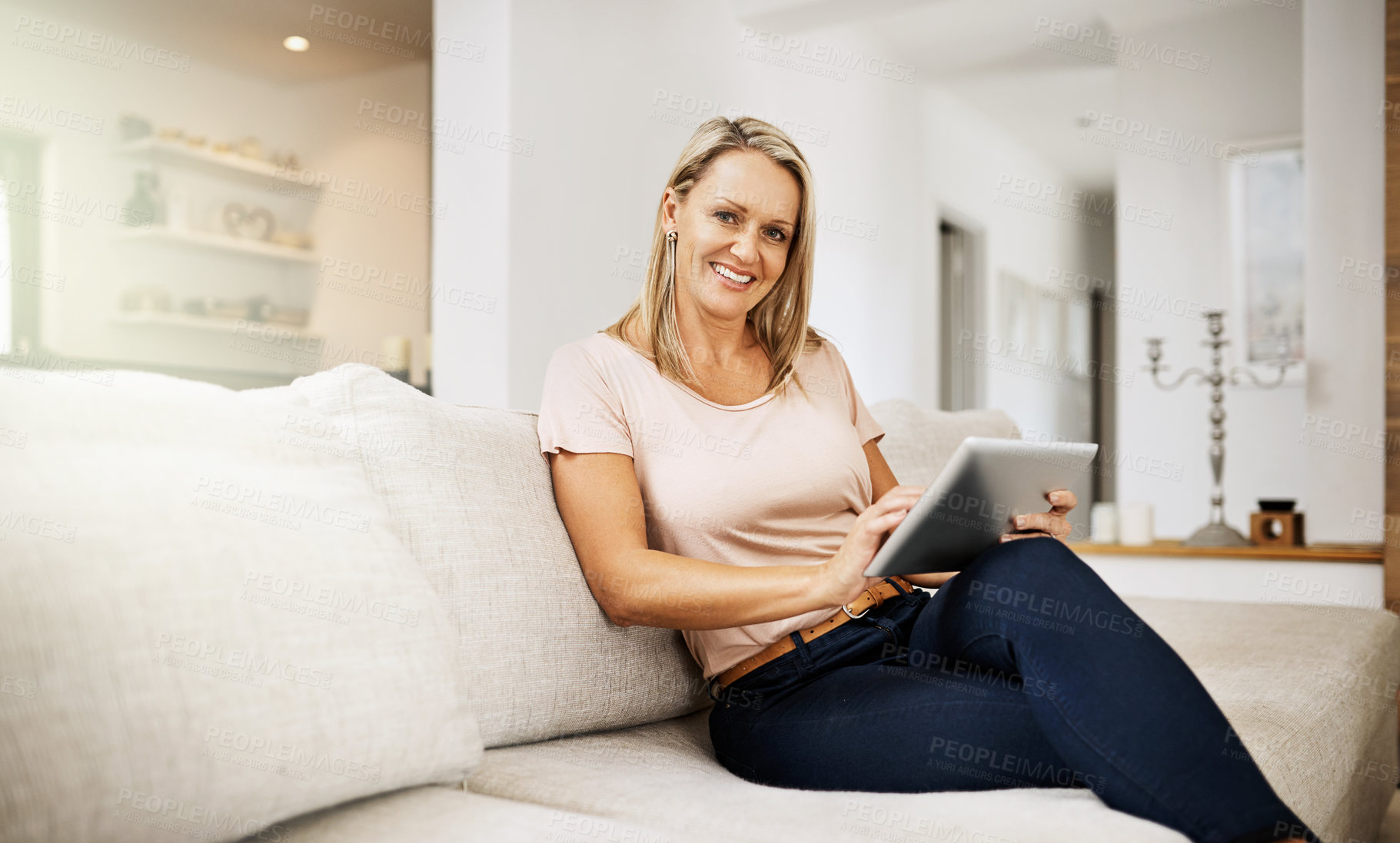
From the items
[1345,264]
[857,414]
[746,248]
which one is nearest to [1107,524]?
[1345,264]

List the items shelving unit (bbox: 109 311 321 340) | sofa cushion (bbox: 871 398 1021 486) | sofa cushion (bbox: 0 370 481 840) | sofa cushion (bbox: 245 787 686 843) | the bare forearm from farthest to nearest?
shelving unit (bbox: 109 311 321 340)
sofa cushion (bbox: 871 398 1021 486)
the bare forearm
sofa cushion (bbox: 245 787 686 843)
sofa cushion (bbox: 0 370 481 840)

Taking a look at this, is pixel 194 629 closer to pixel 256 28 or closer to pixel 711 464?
pixel 711 464

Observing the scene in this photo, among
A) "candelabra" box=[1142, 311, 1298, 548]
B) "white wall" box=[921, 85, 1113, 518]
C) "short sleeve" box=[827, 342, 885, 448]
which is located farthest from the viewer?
"white wall" box=[921, 85, 1113, 518]

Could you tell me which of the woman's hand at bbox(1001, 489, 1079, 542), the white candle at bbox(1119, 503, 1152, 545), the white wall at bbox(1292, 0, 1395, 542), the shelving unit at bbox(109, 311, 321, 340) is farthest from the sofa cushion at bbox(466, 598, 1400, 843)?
the shelving unit at bbox(109, 311, 321, 340)

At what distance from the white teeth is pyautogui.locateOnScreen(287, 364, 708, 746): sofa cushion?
0.37 meters

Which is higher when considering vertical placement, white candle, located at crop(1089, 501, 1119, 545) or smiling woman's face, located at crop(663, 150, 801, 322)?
smiling woman's face, located at crop(663, 150, 801, 322)

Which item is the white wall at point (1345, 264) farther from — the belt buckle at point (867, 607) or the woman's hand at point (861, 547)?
the woman's hand at point (861, 547)

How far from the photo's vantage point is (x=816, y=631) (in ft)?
4.20

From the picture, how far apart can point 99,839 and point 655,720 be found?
757 mm

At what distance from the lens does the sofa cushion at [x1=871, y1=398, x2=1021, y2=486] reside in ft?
6.74

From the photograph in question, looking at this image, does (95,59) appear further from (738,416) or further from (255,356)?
(738,416)

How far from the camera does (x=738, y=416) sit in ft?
4.66

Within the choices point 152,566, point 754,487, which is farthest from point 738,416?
point 152,566

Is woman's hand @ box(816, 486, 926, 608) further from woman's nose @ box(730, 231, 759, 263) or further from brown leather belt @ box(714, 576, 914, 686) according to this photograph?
woman's nose @ box(730, 231, 759, 263)
